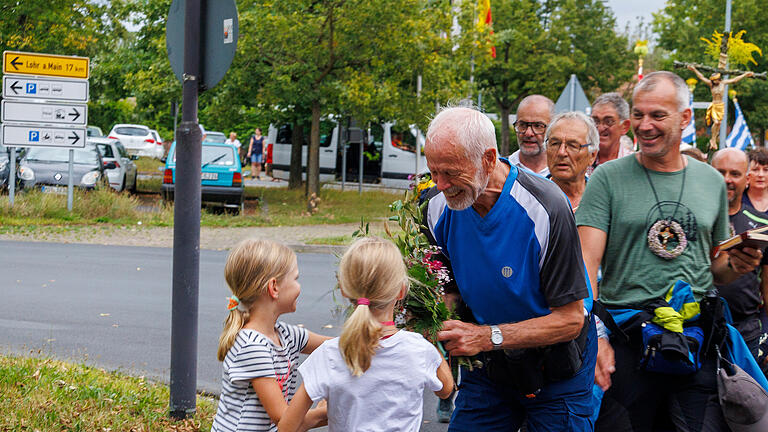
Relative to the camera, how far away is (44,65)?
59.8 ft

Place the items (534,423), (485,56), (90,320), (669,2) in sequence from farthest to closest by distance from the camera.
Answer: (669,2), (485,56), (90,320), (534,423)

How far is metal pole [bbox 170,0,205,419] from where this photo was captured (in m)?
4.85

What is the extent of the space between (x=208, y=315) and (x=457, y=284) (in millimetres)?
6527

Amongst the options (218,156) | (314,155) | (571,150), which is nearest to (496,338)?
(571,150)

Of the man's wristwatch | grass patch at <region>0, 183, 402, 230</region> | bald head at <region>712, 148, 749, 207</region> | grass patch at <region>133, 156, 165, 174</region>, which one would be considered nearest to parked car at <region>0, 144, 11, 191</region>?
grass patch at <region>0, 183, 402, 230</region>

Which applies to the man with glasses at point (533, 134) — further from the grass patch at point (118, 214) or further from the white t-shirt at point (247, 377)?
the grass patch at point (118, 214)

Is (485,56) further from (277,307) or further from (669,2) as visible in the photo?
(669,2)

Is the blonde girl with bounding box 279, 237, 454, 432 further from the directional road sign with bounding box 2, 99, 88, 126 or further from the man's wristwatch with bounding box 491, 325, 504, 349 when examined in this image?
the directional road sign with bounding box 2, 99, 88, 126

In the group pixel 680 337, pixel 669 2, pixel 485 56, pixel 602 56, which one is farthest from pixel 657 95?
pixel 669 2

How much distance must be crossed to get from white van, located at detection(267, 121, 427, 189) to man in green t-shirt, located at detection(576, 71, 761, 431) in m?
27.3

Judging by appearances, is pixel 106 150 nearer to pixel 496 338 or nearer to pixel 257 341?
pixel 257 341

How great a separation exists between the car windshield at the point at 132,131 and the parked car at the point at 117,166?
1686 centimetres

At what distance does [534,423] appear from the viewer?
128 inches

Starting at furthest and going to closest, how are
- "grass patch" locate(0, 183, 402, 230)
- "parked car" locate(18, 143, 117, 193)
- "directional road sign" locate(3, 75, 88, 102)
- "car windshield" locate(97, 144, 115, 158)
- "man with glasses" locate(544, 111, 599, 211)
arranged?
"car windshield" locate(97, 144, 115, 158), "parked car" locate(18, 143, 117, 193), "grass patch" locate(0, 183, 402, 230), "directional road sign" locate(3, 75, 88, 102), "man with glasses" locate(544, 111, 599, 211)
